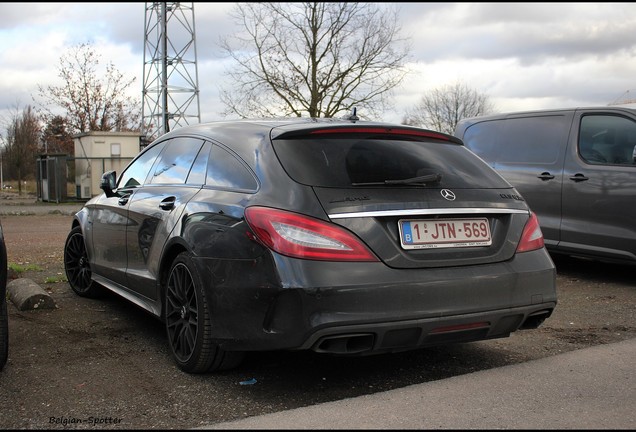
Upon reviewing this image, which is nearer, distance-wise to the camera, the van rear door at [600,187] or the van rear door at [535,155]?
the van rear door at [600,187]

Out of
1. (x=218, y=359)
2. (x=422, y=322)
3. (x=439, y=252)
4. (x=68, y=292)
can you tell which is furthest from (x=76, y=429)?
(x=68, y=292)

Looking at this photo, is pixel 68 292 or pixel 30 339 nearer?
pixel 30 339

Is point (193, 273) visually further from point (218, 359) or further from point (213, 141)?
point (213, 141)

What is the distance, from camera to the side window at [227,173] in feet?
12.4

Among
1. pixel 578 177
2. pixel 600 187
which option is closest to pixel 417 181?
pixel 600 187

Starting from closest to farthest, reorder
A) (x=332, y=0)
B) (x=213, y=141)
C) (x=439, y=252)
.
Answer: (x=439, y=252) → (x=213, y=141) → (x=332, y=0)

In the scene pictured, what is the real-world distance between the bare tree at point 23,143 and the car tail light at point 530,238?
130 feet

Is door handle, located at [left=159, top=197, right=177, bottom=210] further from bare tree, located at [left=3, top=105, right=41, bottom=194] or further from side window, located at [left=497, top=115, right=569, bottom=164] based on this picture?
bare tree, located at [left=3, top=105, right=41, bottom=194]

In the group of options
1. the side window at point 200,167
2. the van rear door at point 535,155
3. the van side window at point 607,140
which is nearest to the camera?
the side window at point 200,167

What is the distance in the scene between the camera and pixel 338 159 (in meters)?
3.69

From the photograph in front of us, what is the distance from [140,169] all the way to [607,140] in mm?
4840

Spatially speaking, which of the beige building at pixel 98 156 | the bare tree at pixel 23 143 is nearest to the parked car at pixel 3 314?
the beige building at pixel 98 156

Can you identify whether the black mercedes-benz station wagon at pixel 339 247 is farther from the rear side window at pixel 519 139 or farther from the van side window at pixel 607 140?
the rear side window at pixel 519 139

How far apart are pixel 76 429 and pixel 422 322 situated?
5.71 feet
